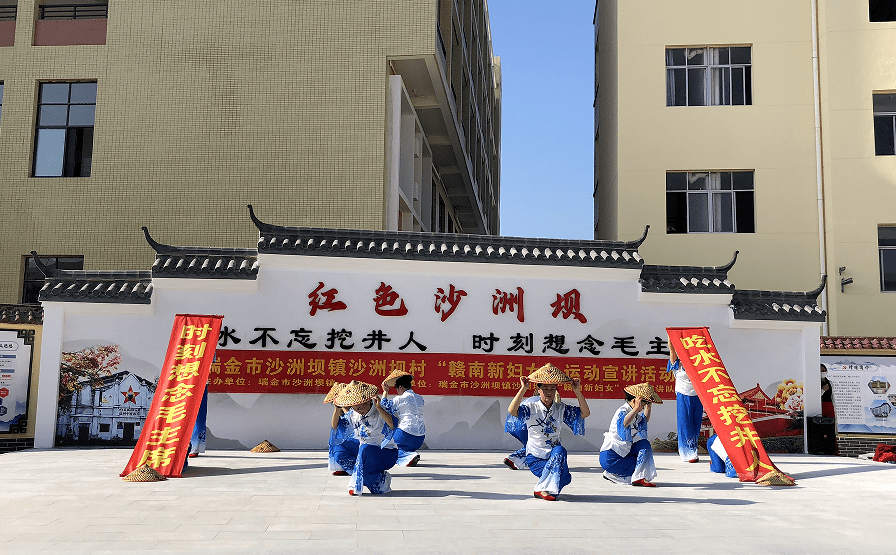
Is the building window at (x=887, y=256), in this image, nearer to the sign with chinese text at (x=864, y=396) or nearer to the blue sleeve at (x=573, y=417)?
the sign with chinese text at (x=864, y=396)

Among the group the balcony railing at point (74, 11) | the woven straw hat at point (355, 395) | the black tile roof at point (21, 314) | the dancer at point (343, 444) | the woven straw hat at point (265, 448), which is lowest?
the woven straw hat at point (265, 448)

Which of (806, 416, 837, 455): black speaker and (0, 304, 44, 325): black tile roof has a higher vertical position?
(0, 304, 44, 325): black tile roof

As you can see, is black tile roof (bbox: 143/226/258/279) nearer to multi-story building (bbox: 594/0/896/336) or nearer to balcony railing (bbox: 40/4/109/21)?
balcony railing (bbox: 40/4/109/21)

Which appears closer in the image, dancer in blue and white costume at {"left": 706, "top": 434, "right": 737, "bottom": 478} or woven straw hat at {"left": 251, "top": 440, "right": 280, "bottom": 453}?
dancer in blue and white costume at {"left": 706, "top": 434, "right": 737, "bottom": 478}

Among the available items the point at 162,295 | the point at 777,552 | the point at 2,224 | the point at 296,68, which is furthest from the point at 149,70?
the point at 777,552

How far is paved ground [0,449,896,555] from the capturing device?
5215mm

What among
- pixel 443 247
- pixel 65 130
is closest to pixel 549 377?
pixel 443 247

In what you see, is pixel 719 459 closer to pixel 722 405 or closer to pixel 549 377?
pixel 722 405

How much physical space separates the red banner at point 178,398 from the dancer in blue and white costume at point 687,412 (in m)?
6.26

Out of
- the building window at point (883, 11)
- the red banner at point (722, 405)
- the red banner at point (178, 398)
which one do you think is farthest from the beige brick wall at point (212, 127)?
the building window at point (883, 11)

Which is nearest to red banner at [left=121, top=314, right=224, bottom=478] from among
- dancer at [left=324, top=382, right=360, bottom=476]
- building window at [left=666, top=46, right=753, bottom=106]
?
dancer at [left=324, top=382, right=360, bottom=476]

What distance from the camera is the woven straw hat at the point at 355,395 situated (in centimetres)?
704

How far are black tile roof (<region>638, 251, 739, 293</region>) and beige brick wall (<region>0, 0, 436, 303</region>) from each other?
551cm

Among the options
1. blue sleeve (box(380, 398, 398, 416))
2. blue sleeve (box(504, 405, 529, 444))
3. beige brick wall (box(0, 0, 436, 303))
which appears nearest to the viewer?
blue sleeve (box(504, 405, 529, 444))
